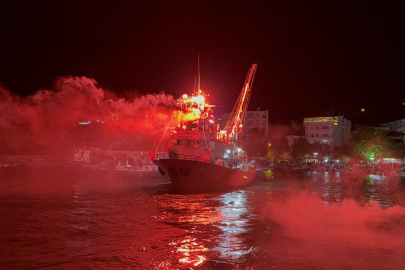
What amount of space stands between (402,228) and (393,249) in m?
4.37

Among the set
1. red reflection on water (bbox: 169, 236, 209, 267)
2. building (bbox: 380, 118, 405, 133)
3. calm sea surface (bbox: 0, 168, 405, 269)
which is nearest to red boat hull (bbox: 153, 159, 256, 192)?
calm sea surface (bbox: 0, 168, 405, 269)

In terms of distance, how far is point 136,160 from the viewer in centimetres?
7938

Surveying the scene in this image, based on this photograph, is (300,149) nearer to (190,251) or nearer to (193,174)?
(193,174)

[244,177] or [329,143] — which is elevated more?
[329,143]

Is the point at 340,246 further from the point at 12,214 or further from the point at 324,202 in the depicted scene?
the point at 12,214

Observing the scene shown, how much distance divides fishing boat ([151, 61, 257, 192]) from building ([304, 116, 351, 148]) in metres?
68.1

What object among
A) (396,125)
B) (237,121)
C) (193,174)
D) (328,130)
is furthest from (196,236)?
(396,125)

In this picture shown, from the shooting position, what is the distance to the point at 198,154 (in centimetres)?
3797

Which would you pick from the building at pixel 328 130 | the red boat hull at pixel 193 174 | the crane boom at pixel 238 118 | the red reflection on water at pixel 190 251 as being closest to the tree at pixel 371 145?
the building at pixel 328 130

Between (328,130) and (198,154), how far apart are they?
259ft

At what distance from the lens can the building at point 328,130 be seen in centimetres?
10562

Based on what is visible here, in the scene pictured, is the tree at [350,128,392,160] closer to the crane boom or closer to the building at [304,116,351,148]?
the building at [304,116,351,148]

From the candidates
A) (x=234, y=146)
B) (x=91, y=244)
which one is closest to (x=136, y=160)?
(x=234, y=146)

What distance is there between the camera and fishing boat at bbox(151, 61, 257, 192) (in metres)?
34.4
